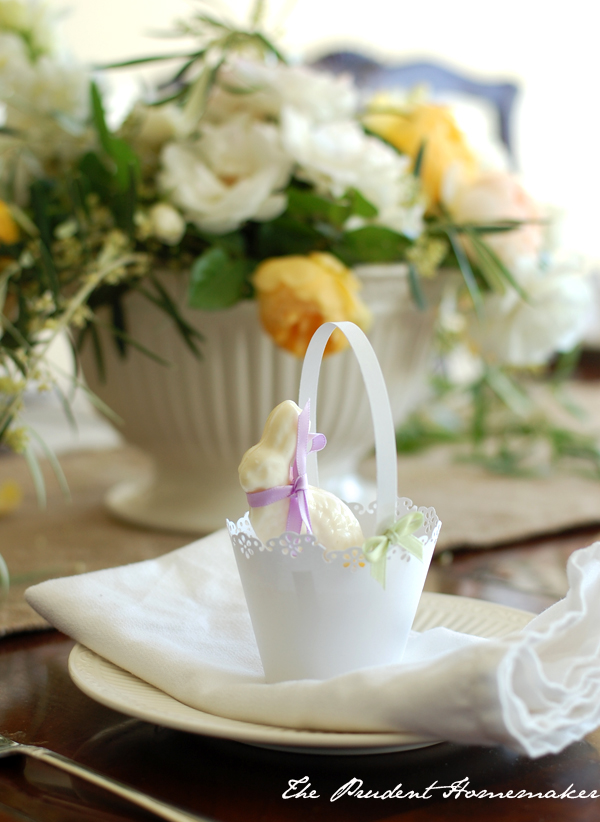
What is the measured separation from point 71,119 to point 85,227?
0.10 m

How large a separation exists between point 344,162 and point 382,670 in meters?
0.41

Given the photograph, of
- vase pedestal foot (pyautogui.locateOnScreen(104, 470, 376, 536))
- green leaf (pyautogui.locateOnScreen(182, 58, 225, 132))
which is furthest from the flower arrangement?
vase pedestal foot (pyautogui.locateOnScreen(104, 470, 376, 536))

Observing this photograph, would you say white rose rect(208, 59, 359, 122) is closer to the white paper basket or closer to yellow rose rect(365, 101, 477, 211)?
yellow rose rect(365, 101, 477, 211)

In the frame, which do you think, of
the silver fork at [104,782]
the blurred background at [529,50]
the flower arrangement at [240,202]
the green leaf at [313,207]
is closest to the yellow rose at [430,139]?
the flower arrangement at [240,202]

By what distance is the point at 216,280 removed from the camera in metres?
0.57

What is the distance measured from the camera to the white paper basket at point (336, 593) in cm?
27

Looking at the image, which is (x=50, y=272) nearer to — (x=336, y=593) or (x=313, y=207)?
(x=313, y=207)

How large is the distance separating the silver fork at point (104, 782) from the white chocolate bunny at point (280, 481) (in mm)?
92

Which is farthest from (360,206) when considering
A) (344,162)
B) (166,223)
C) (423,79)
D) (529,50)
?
(529,50)

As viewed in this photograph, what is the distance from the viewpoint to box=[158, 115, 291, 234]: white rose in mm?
555

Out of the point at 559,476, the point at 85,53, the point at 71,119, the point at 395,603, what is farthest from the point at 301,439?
the point at 85,53

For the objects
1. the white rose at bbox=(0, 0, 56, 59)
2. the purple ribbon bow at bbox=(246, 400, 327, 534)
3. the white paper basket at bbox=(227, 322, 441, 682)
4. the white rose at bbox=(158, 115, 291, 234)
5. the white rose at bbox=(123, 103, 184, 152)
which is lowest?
the white paper basket at bbox=(227, 322, 441, 682)

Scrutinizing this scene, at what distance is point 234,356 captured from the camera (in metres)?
0.61

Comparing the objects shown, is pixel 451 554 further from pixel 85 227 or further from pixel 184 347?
pixel 85 227
